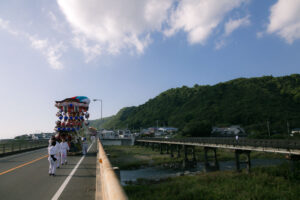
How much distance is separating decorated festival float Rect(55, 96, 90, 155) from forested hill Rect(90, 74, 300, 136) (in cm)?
6668

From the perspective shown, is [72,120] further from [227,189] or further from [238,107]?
[238,107]

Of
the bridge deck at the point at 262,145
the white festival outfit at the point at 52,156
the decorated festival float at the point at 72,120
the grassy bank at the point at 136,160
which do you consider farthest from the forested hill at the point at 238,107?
the white festival outfit at the point at 52,156

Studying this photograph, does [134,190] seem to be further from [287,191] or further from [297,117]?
[297,117]

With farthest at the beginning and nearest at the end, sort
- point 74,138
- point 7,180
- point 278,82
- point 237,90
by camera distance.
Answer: point 237,90, point 278,82, point 74,138, point 7,180

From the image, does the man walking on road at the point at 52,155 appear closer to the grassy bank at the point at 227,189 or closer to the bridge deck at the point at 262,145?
the grassy bank at the point at 227,189

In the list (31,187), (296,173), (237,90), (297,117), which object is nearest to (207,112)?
(237,90)

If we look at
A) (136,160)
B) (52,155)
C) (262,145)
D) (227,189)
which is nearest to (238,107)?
(136,160)

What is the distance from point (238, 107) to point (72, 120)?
429 ft

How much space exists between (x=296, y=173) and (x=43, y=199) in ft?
78.9

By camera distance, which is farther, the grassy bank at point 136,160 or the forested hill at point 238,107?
the forested hill at point 238,107

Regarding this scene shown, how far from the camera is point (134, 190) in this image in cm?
1730

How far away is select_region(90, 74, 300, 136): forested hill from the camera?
102312 mm

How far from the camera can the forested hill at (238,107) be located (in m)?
102

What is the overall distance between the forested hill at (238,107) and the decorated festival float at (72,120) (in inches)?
2625
